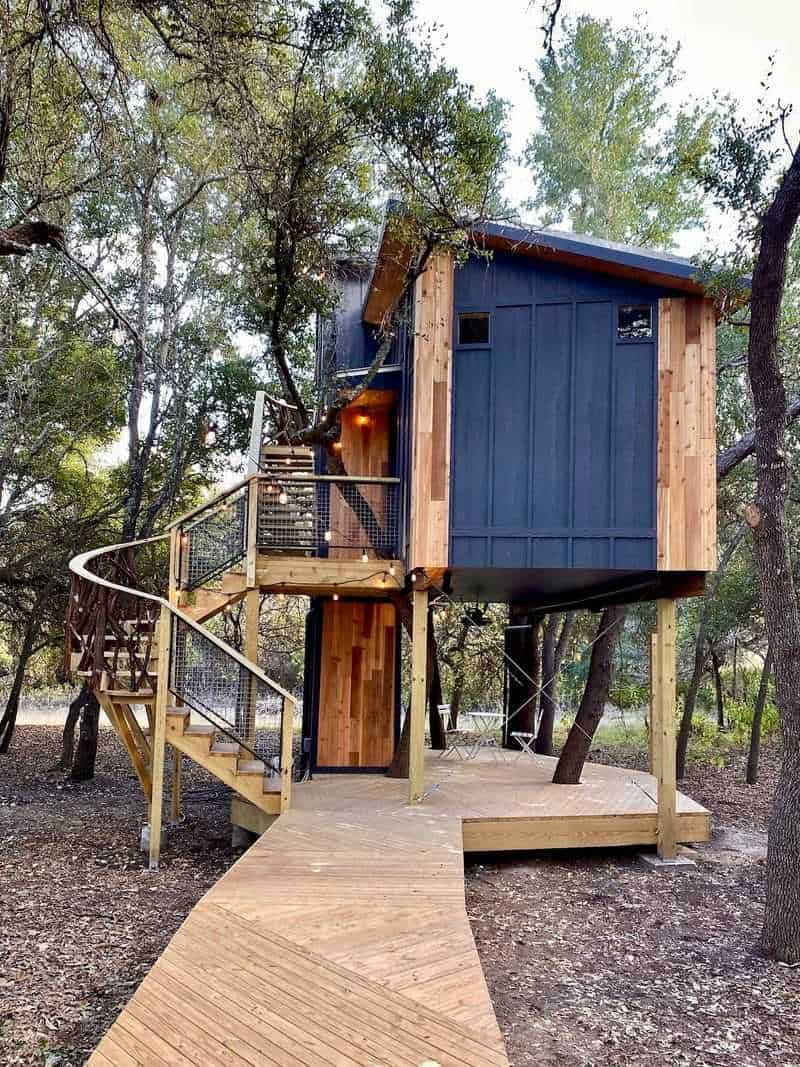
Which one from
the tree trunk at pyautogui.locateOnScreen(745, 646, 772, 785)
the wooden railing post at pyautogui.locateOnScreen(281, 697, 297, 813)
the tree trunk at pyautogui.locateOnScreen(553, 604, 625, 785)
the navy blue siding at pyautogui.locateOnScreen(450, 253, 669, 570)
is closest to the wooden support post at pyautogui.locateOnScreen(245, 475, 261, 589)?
the wooden railing post at pyautogui.locateOnScreen(281, 697, 297, 813)

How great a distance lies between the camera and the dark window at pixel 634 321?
7035 mm

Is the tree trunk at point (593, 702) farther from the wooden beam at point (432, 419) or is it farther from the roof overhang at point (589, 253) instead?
the roof overhang at point (589, 253)

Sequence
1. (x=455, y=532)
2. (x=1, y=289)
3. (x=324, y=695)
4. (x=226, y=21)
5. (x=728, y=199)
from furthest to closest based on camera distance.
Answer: (x=1, y=289) < (x=324, y=695) < (x=455, y=532) < (x=226, y=21) < (x=728, y=199)

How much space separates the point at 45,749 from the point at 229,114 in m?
12.4

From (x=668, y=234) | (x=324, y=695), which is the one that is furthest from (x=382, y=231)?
(x=668, y=234)

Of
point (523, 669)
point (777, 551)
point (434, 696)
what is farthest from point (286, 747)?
point (523, 669)

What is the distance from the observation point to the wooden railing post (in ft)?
21.2

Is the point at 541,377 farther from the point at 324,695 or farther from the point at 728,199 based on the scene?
the point at 324,695

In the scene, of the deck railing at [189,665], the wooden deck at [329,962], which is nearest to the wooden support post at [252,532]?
the deck railing at [189,665]

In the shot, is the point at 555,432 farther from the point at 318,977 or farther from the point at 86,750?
the point at 86,750

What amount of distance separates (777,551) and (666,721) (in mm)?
2572

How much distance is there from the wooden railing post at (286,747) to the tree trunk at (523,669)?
5.87m

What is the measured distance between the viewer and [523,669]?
11844 mm

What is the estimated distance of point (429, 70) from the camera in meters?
6.47
